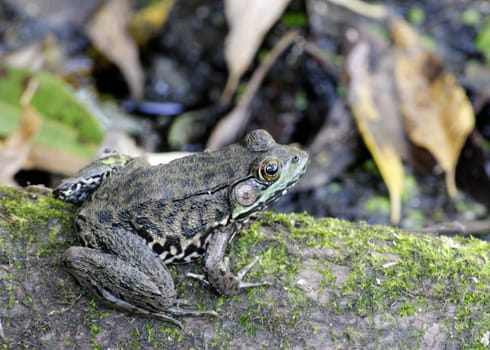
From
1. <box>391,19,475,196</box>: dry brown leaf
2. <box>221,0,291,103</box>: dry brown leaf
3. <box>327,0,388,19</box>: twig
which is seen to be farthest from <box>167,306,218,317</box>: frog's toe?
<box>327,0,388,19</box>: twig

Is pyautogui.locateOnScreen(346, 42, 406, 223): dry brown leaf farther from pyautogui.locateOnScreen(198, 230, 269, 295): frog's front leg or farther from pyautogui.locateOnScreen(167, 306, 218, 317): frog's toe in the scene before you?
pyautogui.locateOnScreen(167, 306, 218, 317): frog's toe

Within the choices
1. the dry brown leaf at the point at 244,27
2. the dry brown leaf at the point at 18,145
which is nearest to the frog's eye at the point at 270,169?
the dry brown leaf at the point at 18,145

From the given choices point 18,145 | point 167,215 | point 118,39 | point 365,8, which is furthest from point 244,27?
point 167,215

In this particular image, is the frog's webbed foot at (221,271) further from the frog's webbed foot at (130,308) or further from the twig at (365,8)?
the twig at (365,8)

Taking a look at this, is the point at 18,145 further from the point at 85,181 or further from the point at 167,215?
the point at 167,215

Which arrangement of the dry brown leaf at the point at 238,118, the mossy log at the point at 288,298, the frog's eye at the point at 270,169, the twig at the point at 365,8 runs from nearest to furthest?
the mossy log at the point at 288,298
the frog's eye at the point at 270,169
the dry brown leaf at the point at 238,118
the twig at the point at 365,8

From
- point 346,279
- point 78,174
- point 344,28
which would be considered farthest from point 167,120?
point 346,279
